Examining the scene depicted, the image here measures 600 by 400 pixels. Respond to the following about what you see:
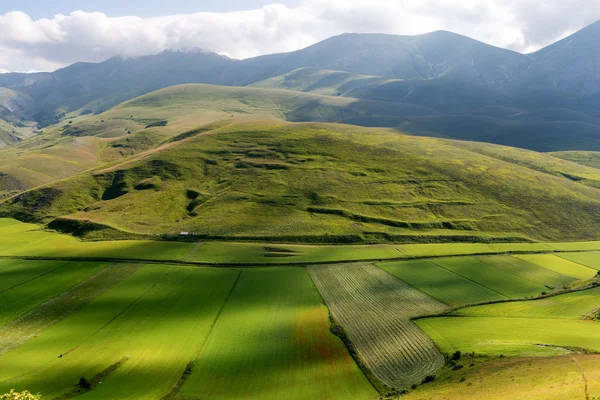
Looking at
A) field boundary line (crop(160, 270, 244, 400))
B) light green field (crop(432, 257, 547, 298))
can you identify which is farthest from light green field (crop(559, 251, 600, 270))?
field boundary line (crop(160, 270, 244, 400))

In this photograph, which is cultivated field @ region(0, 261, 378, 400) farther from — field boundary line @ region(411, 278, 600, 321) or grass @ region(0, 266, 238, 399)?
field boundary line @ region(411, 278, 600, 321)

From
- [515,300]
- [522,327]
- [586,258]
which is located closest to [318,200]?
[515,300]

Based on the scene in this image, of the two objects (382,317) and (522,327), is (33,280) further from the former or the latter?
(522,327)

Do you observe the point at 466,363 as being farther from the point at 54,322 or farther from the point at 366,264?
the point at 54,322

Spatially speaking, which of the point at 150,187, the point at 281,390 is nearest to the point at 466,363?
the point at 281,390

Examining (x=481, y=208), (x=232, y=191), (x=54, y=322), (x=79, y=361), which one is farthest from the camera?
(x=232, y=191)

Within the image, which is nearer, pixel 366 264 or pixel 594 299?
pixel 594 299
